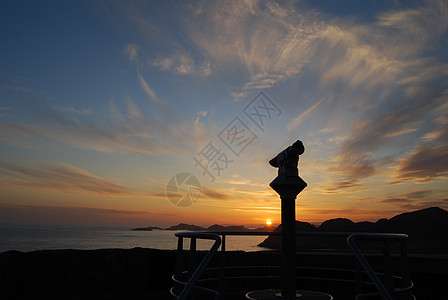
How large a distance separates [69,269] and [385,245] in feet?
33.3

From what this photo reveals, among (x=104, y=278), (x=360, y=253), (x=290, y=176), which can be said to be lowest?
(x=104, y=278)

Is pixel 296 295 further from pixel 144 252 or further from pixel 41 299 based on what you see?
pixel 144 252

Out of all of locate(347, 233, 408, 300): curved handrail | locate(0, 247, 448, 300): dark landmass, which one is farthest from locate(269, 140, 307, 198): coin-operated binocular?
locate(0, 247, 448, 300): dark landmass

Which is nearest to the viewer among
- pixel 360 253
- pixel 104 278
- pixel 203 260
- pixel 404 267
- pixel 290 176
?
pixel 360 253

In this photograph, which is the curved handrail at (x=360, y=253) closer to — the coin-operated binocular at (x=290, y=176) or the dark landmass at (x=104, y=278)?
the coin-operated binocular at (x=290, y=176)

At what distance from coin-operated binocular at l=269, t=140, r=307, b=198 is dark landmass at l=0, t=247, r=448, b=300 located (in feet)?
15.4

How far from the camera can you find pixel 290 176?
412 centimetres

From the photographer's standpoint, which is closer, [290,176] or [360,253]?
[360,253]

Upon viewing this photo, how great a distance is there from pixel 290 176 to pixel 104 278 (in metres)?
8.44

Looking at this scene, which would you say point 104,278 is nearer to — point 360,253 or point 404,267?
point 404,267

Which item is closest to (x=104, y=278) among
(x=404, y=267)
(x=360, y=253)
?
(x=404, y=267)

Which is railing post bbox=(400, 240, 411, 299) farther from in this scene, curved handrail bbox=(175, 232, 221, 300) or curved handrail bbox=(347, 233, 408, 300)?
curved handrail bbox=(175, 232, 221, 300)

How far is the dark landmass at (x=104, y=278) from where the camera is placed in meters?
8.84

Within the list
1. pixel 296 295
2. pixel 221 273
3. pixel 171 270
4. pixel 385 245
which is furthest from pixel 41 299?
pixel 385 245
